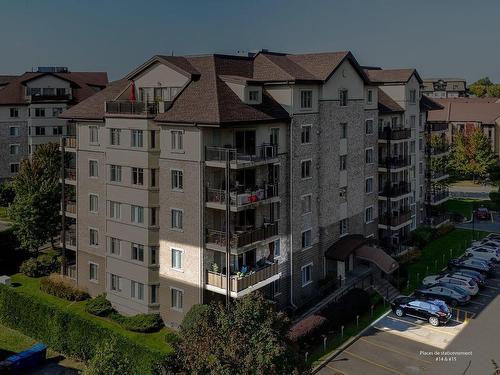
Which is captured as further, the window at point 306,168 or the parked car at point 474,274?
the parked car at point 474,274

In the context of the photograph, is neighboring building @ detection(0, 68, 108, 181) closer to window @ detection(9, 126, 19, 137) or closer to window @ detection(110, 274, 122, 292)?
window @ detection(9, 126, 19, 137)

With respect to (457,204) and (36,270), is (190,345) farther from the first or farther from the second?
(457,204)

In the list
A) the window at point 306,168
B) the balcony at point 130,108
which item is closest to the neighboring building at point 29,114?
the balcony at point 130,108

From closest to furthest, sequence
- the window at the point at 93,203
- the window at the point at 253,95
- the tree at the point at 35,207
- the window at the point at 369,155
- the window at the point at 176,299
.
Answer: the window at the point at 176,299 < the window at the point at 253,95 < the window at the point at 93,203 < the tree at the point at 35,207 < the window at the point at 369,155

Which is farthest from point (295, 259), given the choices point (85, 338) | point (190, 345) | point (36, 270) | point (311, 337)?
point (36, 270)

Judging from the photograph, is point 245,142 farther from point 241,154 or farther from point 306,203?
point 306,203

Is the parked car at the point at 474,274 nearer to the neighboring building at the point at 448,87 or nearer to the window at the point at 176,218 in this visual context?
the window at the point at 176,218
